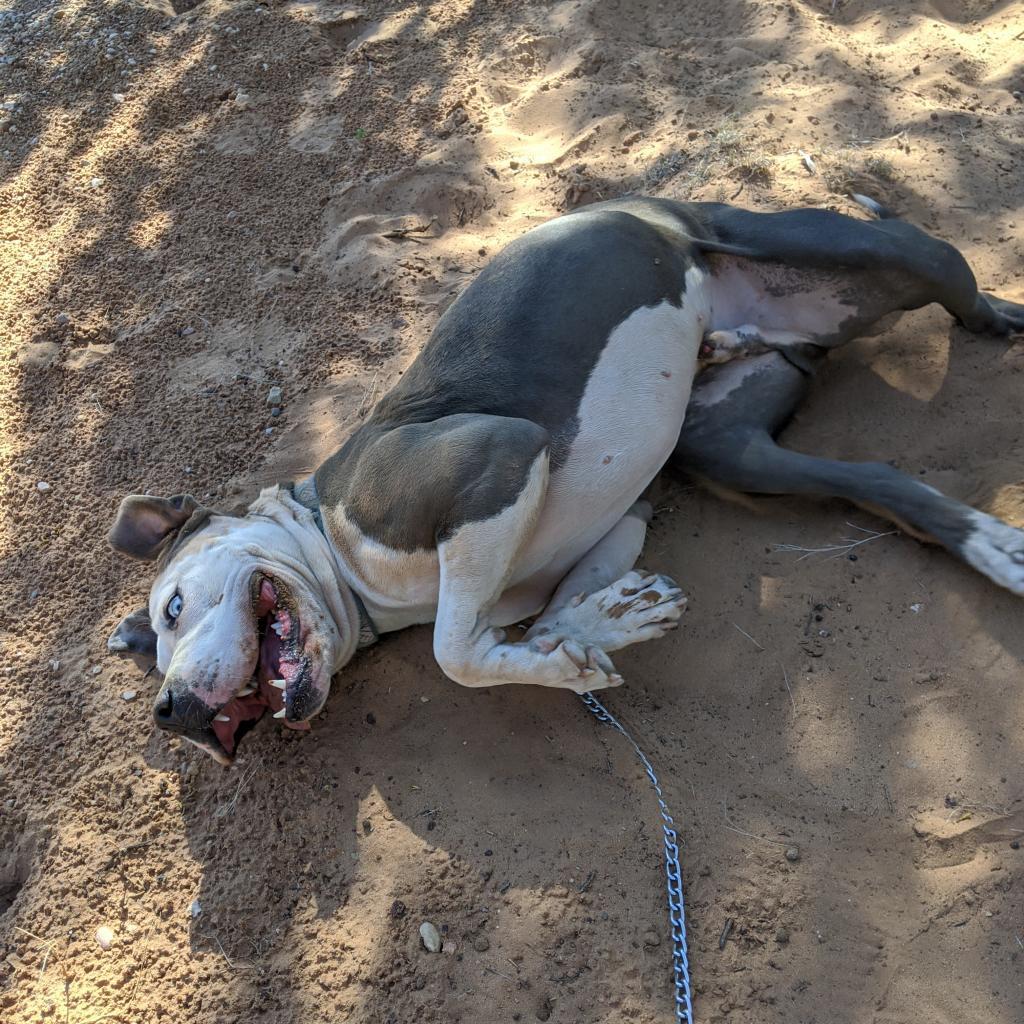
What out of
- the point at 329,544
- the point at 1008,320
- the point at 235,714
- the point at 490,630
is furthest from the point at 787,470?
the point at 235,714

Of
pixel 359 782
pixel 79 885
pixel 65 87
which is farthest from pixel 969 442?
pixel 65 87

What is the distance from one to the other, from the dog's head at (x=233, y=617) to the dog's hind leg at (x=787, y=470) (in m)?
1.59

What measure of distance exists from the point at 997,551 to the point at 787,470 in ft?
2.64

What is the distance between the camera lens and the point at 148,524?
139 inches

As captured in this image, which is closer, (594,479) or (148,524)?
(594,479)

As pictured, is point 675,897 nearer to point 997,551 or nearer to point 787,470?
point 997,551

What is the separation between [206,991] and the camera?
270cm

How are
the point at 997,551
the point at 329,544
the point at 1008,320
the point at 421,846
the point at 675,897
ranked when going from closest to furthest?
the point at 675,897, the point at 421,846, the point at 997,551, the point at 329,544, the point at 1008,320

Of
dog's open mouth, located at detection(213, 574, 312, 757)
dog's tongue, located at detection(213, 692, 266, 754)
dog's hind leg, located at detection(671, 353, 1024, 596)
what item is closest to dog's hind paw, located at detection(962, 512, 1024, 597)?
dog's hind leg, located at detection(671, 353, 1024, 596)

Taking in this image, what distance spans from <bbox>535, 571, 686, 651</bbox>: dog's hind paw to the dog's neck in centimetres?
70

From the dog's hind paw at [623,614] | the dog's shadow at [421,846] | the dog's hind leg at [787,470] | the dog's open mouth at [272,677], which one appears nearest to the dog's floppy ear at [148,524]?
the dog's open mouth at [272,677]

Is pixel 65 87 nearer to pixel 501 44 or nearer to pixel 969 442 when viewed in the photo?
pixel 501 44

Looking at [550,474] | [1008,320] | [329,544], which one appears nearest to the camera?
[550,474]

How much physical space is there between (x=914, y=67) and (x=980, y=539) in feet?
11.3
